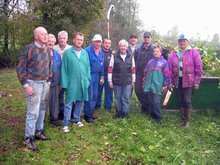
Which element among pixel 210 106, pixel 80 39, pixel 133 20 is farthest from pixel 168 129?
pixel 133 20

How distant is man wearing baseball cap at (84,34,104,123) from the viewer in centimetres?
659

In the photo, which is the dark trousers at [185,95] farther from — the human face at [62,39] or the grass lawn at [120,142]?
the human face at [62,39]

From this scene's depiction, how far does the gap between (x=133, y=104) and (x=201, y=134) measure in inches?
103

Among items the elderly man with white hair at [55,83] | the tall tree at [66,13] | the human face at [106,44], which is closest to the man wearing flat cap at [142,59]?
the human face at [106,44]

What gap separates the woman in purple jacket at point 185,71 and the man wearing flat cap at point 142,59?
2.05 ft

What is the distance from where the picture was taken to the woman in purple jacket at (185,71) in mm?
6598

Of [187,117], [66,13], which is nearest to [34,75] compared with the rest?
[187,117]

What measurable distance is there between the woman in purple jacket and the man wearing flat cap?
2.05 feet

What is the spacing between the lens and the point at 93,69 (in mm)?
6723

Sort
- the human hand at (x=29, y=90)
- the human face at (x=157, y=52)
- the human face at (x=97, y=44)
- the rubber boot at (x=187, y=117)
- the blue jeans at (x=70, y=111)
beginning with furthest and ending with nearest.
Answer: the rubber boot at (x=187, y=117)
the human face at (x=157, y=52)
the human face at (x=97, y=44)
the blue jeans at (x=70, y=111)
the human hand at (x=29, y=90)

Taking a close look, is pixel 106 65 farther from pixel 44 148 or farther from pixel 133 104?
pixel 44 148

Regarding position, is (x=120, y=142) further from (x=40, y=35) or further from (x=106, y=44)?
(x=106, y=44)

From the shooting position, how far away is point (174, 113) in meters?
7.87

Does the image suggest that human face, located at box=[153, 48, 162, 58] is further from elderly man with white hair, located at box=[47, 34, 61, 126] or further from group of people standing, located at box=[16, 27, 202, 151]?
elderly man with white hair, located at box=[47, 34, 61, 126]
